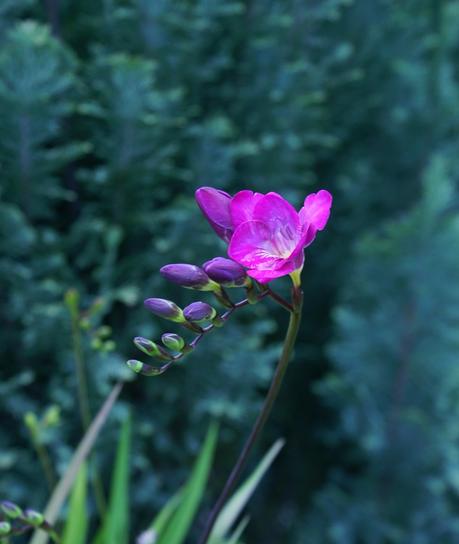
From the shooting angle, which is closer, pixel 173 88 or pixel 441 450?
pixel 173 88

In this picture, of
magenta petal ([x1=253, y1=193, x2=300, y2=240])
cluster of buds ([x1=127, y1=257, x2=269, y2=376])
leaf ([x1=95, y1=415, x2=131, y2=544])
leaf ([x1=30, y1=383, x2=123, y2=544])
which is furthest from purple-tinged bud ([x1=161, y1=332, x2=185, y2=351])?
leaf ([x1=95, y1=415, x2=131, y2=544])

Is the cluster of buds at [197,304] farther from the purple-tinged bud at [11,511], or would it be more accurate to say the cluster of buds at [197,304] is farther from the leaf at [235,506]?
the leaf at [235,506]

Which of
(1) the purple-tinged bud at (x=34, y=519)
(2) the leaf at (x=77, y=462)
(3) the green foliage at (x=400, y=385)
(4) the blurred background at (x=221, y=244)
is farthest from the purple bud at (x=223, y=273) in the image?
(3) the green foliage at (x=400, y=385)

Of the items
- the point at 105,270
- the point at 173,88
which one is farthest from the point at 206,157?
the point at 105,270

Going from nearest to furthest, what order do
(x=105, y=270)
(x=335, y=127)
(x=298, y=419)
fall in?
(x=105, y=270)
(x=335, y=127)
(x=298, y=419)

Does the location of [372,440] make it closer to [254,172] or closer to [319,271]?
[319,271]

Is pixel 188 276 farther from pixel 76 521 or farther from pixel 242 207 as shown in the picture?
pixel 76 521

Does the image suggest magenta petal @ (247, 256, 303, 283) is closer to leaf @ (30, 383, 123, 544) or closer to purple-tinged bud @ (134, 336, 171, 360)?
purple-tinged bud @ (134, 336, 171, 360)
